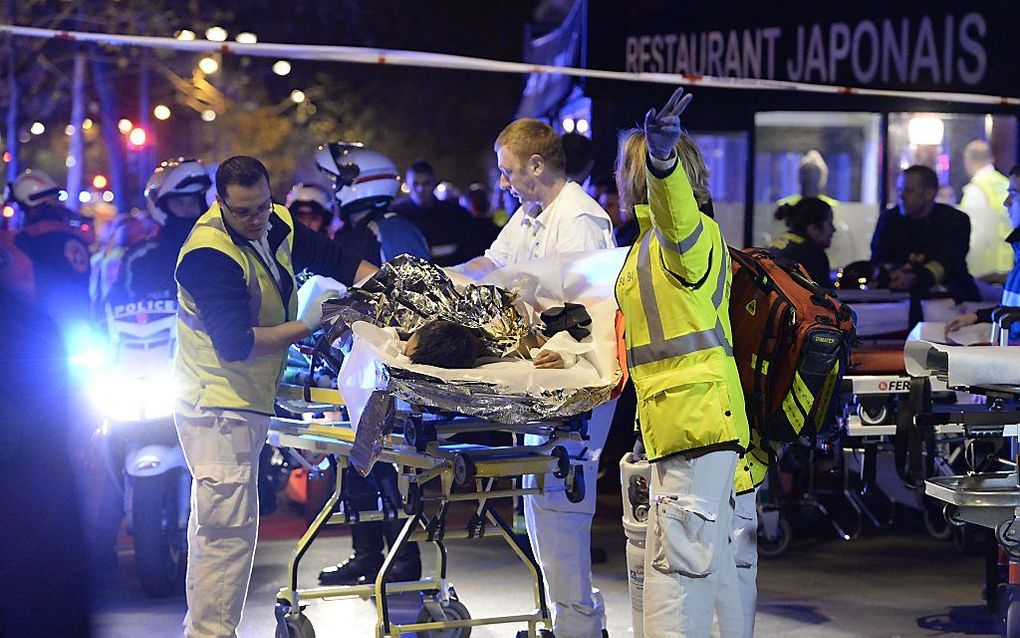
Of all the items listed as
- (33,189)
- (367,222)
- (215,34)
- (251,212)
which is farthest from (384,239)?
(215,34)

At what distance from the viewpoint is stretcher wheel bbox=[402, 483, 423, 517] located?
6125 mm

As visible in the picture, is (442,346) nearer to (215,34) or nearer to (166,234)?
(166,234)

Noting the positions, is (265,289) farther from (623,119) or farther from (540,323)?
(623,119)

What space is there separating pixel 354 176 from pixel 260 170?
2.77m

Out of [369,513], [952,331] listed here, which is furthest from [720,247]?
[952,331]

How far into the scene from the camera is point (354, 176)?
30.6 ft

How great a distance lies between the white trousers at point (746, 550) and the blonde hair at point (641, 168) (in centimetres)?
112

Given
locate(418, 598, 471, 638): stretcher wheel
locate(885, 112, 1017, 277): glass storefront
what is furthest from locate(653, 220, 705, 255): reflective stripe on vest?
locate(885, 112, 1017, 277): glass storefront

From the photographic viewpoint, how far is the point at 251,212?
6.51m

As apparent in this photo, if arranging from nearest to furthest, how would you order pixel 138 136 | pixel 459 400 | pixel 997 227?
pixel 459 400, pixel 997 227, pixel 138 136

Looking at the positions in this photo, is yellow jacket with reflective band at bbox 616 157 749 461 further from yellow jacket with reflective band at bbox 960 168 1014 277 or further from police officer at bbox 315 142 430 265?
yellow jacket with reflective band at bbox 960 168 1014 277

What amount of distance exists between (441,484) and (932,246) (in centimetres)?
665

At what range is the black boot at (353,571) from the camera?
8641 millimetres

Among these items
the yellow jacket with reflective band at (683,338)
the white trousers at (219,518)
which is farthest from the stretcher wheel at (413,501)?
the yellow jacket with reflective band at (683,338)
